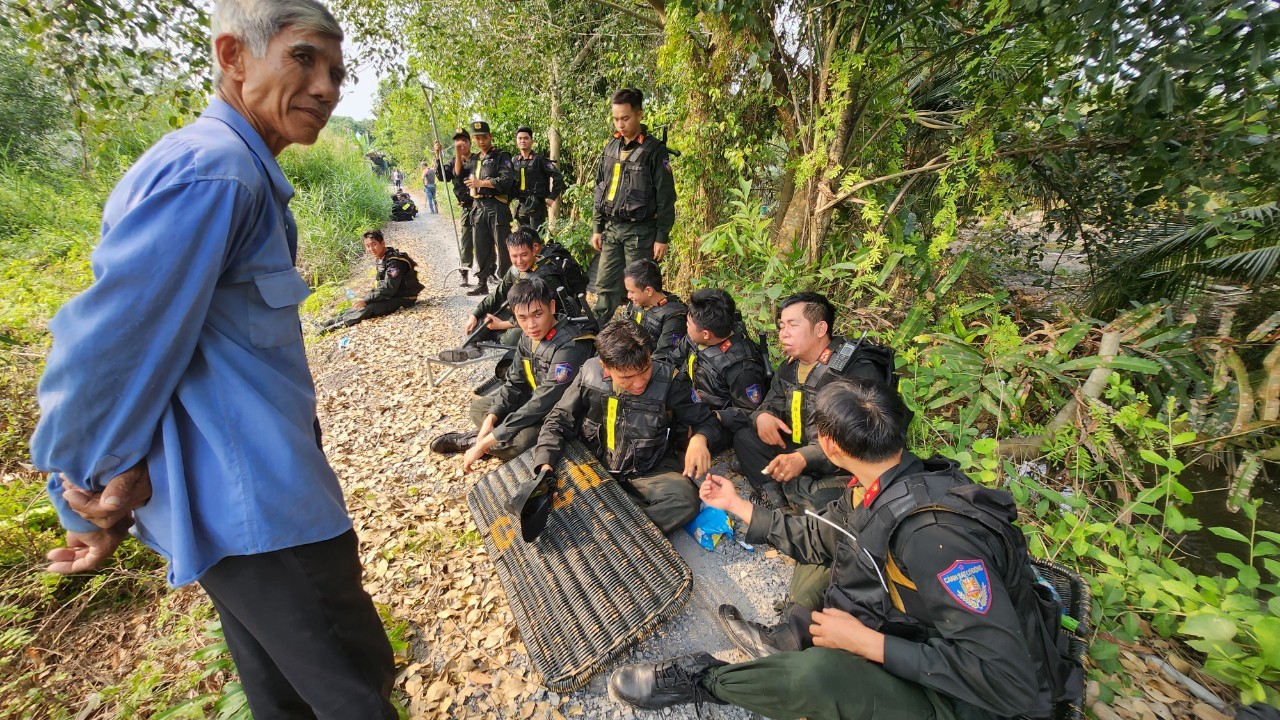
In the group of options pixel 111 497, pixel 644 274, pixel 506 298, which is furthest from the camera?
pixel 506 298

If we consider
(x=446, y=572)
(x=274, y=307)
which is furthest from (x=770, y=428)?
(x=274, y=307)

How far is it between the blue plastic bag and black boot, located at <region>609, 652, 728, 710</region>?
0.76 metres

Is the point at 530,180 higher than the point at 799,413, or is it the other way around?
the point at 530,180

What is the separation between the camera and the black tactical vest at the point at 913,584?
57.4 inches

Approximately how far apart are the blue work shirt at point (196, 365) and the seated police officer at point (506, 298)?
3443 mm

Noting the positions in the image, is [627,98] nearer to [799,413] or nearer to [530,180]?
[530,180]

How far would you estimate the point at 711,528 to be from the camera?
2.76 meters

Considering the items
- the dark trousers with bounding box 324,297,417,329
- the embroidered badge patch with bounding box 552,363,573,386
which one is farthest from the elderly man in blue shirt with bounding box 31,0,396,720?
the dark trousers with bounding box 324,297,417,329

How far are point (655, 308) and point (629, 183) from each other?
1.35 metres

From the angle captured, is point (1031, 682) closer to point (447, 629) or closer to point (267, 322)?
point (267, 322)

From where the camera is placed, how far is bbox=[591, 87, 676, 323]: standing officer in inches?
180

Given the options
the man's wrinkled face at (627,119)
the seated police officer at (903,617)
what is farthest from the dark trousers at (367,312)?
the seated police officer at (903,617)

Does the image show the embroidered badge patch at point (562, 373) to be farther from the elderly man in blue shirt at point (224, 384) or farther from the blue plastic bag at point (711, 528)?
the elderly man in blue shirt at point (224, 384)

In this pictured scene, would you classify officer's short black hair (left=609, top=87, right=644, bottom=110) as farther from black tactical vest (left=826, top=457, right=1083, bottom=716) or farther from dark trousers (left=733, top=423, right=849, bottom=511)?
black tactical vest (left=826, top=457, right=1083, bottom=716)
